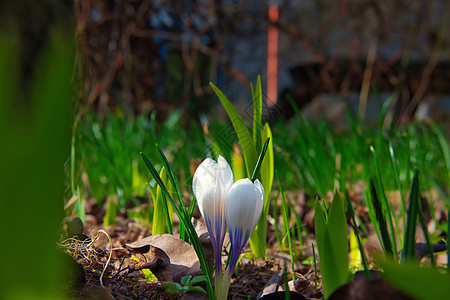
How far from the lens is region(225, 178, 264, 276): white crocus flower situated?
569 mm

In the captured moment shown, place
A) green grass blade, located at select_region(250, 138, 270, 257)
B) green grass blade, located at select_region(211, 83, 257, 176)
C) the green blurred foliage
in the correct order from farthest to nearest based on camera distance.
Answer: green grass blade, located at select_region(250, 138, 270, 257) < green grass blade, located at select_region(211, 83, 257, 176) < the green blurred foliage

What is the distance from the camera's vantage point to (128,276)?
71 centimetres

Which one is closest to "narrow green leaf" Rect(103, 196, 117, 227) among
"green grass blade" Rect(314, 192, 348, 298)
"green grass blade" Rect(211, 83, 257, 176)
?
"green grass blade" Rect(211, 83, 257, 176)

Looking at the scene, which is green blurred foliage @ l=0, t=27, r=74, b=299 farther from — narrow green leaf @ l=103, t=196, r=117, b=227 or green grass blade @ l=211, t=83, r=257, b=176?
narrow green leaf @ l=103, t=196, r=117, b=227

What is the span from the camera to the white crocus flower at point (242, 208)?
1.87ft

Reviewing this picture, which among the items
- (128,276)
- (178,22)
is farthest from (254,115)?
(178,22)

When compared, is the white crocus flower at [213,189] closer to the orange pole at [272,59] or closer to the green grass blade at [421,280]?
the green grass blade at [421,280]

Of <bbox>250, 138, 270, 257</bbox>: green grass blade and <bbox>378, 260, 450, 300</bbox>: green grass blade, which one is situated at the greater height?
<bbox>378, 260, 450, 300</bbox>: green grass blade

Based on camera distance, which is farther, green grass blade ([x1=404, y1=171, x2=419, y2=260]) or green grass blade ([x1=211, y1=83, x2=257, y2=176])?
green grass blade ([x1=211, y1=83, x2=257, y2=176])

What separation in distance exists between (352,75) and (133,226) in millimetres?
3675

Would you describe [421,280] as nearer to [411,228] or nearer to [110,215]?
[411,228]

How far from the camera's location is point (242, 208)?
58 cm

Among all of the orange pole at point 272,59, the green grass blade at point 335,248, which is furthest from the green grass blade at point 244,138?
the orange pole at point 272,59

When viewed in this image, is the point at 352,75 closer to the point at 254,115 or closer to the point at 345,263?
the point at 254,115
